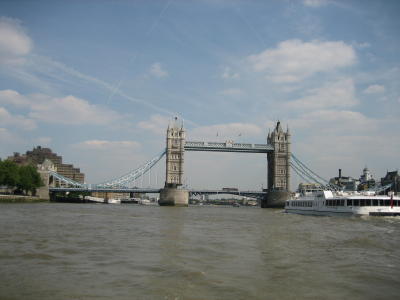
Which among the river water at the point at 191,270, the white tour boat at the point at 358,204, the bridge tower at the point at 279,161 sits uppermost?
the bridge tower at the point at 279,161

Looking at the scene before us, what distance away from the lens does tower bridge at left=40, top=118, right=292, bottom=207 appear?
277ft

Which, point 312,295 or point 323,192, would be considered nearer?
point 312,295

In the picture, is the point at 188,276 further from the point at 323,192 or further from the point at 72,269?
the point at 323,192

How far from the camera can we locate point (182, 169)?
92.5m

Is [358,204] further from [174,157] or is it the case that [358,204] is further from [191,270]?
[174,157]

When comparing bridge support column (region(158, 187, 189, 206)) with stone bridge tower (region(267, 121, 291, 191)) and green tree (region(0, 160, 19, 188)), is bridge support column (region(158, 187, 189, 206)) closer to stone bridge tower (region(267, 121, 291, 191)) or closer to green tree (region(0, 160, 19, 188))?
stone bridge tower (region(267, 121, 291, 191))

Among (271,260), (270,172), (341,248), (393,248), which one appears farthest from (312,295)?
(270,172)

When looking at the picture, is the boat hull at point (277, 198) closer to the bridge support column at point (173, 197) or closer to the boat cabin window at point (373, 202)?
the bridge support column at point (173, 197)

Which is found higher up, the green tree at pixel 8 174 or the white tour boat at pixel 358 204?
the green tree at pixel 8 174

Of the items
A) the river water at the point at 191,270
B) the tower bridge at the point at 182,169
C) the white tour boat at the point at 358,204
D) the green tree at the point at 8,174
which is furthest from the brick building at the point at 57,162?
the river water at the point at 191,270

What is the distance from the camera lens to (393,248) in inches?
580

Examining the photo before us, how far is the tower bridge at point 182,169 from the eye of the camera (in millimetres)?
84375

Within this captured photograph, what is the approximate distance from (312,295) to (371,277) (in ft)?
8.26

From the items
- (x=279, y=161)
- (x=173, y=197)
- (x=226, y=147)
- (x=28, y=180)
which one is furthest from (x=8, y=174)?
(x=279, y=161)
